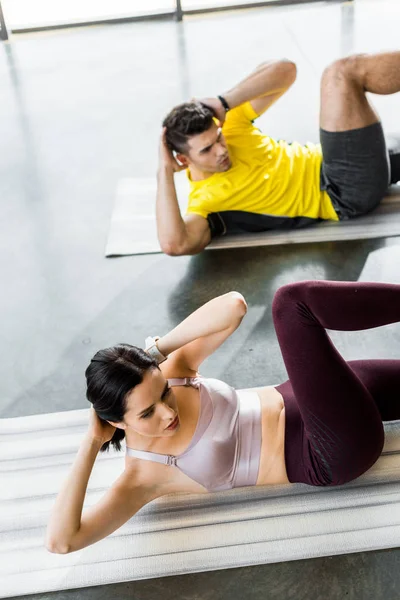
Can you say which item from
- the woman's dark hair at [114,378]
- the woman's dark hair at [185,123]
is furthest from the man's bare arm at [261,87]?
the woman's dark hair at [114,378]

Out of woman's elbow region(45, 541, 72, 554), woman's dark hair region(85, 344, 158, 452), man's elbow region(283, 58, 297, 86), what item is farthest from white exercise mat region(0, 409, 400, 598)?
man's elbow region(283, 58, 297, 86)

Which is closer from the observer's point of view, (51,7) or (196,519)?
(196,519)

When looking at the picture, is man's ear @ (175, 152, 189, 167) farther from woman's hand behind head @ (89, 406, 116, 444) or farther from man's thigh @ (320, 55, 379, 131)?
woman's hand behind head @ (89, 406, 116, 444)

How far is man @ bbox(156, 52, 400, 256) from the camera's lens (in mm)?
3096

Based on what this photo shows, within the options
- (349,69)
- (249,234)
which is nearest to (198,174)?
(249,234)

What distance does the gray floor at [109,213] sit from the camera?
2.67 metres

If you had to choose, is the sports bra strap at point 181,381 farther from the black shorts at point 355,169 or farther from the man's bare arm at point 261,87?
the black shorts at point 355,169

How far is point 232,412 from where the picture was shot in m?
2.13

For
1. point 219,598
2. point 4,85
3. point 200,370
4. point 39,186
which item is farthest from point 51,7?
point 219,598

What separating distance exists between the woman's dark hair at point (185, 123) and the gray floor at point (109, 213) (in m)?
0.59

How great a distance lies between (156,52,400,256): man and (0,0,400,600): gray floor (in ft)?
0.67

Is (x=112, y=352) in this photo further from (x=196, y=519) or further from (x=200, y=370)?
(x=200, y=370)

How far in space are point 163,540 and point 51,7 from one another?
6.19m

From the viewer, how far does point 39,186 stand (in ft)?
13.7
